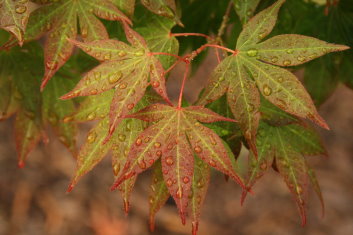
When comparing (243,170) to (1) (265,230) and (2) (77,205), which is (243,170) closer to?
(1) (265,230)

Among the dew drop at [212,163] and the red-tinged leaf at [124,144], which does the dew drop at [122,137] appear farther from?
the dew drop at [212,163]

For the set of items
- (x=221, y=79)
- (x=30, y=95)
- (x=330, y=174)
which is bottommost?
(x=330, y=174)

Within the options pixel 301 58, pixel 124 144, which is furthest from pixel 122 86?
pixel 301 58

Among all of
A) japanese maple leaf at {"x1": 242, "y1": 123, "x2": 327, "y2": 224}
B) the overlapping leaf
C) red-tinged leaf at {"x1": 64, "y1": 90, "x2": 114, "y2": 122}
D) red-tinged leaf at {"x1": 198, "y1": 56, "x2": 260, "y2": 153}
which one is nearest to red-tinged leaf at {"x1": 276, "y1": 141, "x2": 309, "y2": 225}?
japanese maple leaf at {"x1": 242, "y1": 123, "x2": 327, "y2": 224}

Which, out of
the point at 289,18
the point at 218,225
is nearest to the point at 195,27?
the point at 289,18

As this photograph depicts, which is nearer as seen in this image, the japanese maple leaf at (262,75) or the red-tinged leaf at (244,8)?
the japanese maple leaf at (262,75)

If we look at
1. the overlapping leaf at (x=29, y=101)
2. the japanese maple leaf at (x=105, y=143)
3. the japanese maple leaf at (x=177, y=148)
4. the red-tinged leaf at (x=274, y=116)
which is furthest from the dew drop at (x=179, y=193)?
the overlapping leaf at (x=29, y=101)
